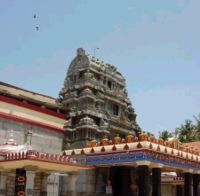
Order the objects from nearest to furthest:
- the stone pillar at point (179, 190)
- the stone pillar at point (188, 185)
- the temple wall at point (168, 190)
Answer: the stone pillar at point (188, 185)
the temple wall at point (168, 190)
the stone pillar at point (179, 190)

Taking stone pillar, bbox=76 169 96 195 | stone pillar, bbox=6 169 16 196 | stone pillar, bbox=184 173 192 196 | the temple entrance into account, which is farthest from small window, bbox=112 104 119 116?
stone pillar, bbox=6 169 16 196

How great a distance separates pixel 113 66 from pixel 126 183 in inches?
1302

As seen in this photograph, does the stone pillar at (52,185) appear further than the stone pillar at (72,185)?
Yes

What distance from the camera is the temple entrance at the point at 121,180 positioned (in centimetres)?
2244

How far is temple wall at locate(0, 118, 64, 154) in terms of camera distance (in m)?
21.0

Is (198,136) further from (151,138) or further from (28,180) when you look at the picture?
(28,180)

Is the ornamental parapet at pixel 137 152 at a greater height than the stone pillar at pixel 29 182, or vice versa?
the ornamental parapet at pixel 137 152

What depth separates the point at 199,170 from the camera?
81.8 ft

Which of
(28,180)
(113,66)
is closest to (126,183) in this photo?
(28,180)

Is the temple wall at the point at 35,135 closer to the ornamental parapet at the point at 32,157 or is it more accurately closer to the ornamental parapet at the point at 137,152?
the ornamental parapet at the point at 137,152

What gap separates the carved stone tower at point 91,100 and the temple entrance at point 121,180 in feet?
83.3

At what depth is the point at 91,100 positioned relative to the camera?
163 ft

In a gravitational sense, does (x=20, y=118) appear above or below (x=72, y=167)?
above

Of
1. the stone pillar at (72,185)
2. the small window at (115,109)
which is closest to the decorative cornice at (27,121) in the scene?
the stone pillar at (72,185)
